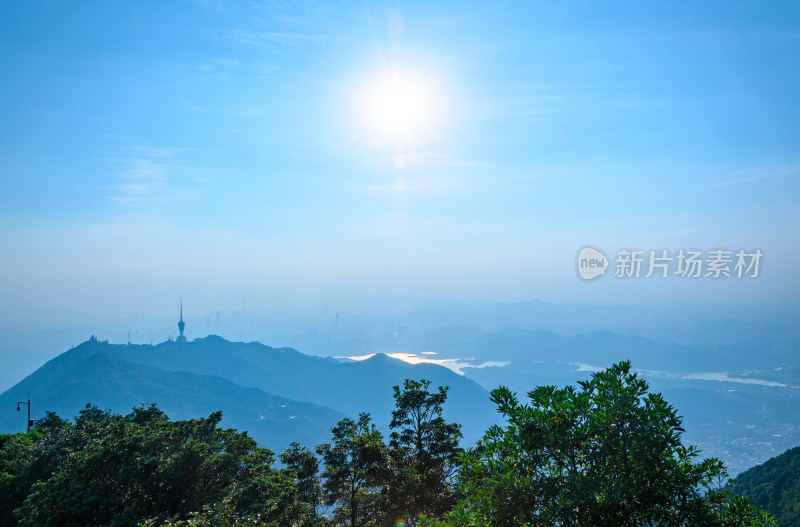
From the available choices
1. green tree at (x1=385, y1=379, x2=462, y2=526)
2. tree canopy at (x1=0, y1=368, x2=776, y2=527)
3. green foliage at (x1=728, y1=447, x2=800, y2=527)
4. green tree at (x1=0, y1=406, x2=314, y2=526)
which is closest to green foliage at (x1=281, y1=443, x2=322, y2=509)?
tree canopy at (x1=0, y1=368, x2=776, y2=527)

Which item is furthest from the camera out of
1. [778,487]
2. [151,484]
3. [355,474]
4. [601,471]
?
[778,487]

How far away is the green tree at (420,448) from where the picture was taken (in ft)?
58.7

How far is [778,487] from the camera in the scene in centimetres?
5384

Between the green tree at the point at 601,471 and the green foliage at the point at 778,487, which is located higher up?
the green tree at the point at 601,471

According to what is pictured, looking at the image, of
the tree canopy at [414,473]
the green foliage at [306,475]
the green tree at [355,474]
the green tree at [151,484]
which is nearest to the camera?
the tree canopy at [414,473]

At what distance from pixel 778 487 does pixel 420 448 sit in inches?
2256

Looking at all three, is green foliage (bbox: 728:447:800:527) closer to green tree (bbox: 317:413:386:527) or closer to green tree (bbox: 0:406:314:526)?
green tree (bbox: 317:413:386:527)

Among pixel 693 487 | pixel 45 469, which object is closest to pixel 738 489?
pixel 693 487

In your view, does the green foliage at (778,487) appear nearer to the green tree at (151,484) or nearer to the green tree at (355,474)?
the green tree at (355,474)

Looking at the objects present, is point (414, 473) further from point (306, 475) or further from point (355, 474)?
point (306, 475)

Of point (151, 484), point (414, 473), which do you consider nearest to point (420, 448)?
point (414, 473)

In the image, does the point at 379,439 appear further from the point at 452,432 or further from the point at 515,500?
the point at 515,500

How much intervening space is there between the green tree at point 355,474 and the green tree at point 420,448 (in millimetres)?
812

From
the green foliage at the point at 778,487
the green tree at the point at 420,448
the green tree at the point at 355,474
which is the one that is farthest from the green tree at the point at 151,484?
the green foliage at the point at 778,487
